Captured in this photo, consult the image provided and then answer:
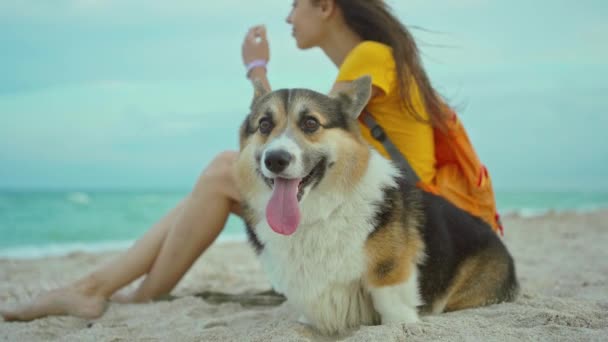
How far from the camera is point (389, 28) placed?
395cm

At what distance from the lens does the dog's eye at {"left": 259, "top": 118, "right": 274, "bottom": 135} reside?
9.59 feet

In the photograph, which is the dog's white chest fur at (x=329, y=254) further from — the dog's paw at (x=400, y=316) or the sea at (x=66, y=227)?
the sea at (x=66, y=227)

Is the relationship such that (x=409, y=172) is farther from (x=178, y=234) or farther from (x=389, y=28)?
(x=178, y=234)

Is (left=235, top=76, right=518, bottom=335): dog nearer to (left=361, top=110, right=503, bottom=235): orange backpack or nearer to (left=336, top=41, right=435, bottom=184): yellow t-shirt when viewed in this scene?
(left=336, top=41, right=435, bottom=184): yellow t-shirt

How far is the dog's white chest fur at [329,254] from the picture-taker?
2773 mm

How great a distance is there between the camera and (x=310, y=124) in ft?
9.42

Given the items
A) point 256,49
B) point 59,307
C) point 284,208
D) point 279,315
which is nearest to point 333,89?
point 256,49

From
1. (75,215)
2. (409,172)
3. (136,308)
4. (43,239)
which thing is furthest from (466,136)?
(75,215)

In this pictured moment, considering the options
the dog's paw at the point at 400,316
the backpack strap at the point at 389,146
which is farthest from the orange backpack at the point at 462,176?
the dog's paw at the point at 400,316

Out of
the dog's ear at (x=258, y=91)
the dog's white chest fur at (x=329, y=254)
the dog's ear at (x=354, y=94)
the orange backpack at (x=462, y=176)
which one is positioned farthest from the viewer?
the orange backpack at (x=462, y=176)

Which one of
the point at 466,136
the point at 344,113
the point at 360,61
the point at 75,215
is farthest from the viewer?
the point at 75,215

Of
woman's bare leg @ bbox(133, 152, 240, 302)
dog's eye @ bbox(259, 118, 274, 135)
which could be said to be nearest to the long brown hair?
dog's eye @ bbox(259, 118, 274, 135)

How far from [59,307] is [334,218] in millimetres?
2257

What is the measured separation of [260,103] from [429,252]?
4.04 ft
